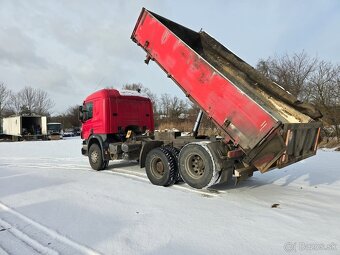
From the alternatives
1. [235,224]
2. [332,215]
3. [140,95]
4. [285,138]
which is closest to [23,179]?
[140,95]

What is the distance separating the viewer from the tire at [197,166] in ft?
21.6

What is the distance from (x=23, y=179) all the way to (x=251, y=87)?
6.67 meters

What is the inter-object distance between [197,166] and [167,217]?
1971 millimetres

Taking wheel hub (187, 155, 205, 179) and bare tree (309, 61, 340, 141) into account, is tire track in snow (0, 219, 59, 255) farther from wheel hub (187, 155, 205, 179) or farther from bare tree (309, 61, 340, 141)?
bare tree (309, 61, 340, 141)

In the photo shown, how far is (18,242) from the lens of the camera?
4.20 meters

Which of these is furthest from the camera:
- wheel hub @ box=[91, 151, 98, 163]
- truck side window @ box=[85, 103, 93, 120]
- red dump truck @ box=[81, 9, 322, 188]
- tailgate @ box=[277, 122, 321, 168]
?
truck side window @ box=[85, 103, 93, 120]

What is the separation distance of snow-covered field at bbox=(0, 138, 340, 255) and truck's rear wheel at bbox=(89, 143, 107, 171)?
61.8 inches

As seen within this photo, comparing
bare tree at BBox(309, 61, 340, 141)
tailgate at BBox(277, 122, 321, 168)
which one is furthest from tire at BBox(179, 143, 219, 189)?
bare tree at BBox(309, 61, 340, 141)

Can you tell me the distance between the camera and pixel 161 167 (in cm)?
782

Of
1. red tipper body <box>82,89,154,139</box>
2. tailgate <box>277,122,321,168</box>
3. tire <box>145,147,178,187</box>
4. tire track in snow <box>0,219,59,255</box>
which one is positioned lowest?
tire track in snow <box>0,219,59,255</box>

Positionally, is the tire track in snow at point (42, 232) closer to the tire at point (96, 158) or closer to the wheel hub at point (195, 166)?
the wheel hub at point (195, 166)

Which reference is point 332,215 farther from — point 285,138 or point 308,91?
point 308,91

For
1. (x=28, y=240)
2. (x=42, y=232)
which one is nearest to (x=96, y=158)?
(x=42, y=232)

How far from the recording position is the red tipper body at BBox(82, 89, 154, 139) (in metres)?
10.1
